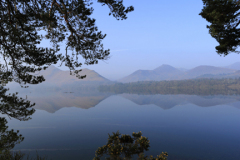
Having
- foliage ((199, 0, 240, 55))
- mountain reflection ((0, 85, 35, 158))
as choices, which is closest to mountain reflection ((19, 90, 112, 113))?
mountain reflection ((0, 85, 35, 158))

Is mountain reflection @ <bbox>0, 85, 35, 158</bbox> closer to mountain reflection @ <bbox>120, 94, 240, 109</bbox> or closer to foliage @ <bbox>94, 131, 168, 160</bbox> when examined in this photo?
foliage @ <bbox>94, 131, 168, 160</bbox>

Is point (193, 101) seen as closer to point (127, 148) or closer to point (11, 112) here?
point (127, 148)

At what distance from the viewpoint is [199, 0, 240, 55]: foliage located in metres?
8.65

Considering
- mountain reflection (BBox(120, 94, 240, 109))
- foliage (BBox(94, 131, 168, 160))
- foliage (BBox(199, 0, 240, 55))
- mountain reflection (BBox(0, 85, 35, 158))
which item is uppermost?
foliage (BBox(199, 0, 240, 55))

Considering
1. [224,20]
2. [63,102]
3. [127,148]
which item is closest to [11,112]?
[127,148]

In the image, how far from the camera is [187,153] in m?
19.6

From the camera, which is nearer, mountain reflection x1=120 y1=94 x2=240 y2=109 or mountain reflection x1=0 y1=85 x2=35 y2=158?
mountain reflection x1=0 y1=85 x2=35 y2=158

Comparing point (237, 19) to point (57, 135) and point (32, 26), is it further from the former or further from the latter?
point (57, 135)

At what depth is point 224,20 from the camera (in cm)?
888

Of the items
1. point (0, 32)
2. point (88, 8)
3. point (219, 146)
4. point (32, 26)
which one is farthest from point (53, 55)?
point (219, 146)

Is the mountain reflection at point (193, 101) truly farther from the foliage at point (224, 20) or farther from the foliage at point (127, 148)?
the foliage at point (127, 148)

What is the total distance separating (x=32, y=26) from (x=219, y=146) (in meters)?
25.9

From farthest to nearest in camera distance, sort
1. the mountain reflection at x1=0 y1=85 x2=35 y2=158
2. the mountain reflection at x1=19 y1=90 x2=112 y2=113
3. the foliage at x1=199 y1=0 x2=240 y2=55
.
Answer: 1. the mountain reflection at x1=19 y1=90 x2=112 y2=113
2. the foliage at x1=199 y1=0 x2=240 y2=55
3. the mountain reflection at x1=0 y1=85 x2=35 y2=158

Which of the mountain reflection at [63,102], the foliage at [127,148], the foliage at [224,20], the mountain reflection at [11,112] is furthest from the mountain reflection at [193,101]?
the mountain reflection at [11,112]
